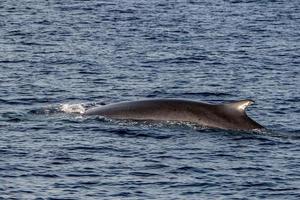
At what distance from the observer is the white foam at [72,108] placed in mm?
41406

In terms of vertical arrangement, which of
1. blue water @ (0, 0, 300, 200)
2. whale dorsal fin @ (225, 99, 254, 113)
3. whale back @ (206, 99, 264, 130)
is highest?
whale dorsal fin @ (225, 99, 254, 113)

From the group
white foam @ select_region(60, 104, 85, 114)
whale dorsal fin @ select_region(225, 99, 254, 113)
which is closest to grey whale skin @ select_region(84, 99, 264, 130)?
whale dorsal fin @ select_region(225, 99, 254, 113)

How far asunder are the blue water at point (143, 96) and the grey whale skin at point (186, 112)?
0.40 meters

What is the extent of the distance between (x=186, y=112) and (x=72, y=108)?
5594mm

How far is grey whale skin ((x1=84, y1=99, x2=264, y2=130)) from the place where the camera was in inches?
1473

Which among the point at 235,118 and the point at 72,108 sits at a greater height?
the point at 235,118

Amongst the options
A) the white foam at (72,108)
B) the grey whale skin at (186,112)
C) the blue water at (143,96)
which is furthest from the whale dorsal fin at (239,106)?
the white foam at (72,108)

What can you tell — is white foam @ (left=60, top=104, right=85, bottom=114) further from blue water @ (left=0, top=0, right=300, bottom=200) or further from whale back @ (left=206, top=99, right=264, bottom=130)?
whale back @ (left=206, top=99, right=264, bottom=130)

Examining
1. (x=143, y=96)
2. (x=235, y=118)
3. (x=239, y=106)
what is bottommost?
(x=143, y=96)

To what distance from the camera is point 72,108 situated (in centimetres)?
4200

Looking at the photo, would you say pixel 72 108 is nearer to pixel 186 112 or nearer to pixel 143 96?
pixel 143 96

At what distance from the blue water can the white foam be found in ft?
0.43

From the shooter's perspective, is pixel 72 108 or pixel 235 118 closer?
pixel 235 118

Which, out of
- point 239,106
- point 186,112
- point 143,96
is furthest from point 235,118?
point 143,96
